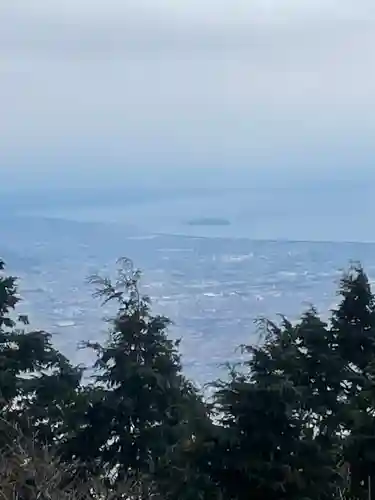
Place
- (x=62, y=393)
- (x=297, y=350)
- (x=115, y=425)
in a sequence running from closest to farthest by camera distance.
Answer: (x=297, y=350) → (x=115, y=425) → (x=62, y=393)

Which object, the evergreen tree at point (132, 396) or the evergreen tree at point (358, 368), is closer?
the evergreen tree at point (358, 368)

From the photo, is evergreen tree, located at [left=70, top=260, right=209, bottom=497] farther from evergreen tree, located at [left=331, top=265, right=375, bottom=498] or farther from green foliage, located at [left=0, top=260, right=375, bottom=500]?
evergreen tree, located at [left=331, top=265, right=375, bottom=498]

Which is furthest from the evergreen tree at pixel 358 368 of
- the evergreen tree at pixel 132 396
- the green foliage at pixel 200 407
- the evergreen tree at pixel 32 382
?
the evergreen tree at pixel 32 382

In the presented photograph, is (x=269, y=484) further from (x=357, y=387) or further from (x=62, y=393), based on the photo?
(x=62, y=393)

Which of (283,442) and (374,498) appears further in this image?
(374,498)

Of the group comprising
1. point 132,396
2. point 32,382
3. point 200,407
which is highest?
point 32,382

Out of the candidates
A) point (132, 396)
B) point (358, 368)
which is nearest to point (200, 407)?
point (132, 396)

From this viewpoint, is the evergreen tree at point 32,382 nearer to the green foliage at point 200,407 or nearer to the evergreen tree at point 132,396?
the green foliage at point 200,407

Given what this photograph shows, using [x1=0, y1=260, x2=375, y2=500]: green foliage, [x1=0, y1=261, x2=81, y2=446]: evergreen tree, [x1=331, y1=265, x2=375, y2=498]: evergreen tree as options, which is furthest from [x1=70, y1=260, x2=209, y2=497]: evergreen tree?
[x1=331, y1=265, x2=375, y2=498]: evergreen tree

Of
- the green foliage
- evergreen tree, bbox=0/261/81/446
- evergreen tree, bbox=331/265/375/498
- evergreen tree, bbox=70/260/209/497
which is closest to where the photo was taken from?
the green foliage

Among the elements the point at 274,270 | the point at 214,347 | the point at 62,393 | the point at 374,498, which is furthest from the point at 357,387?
the point at 274,270

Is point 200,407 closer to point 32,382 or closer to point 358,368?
point 358,368
